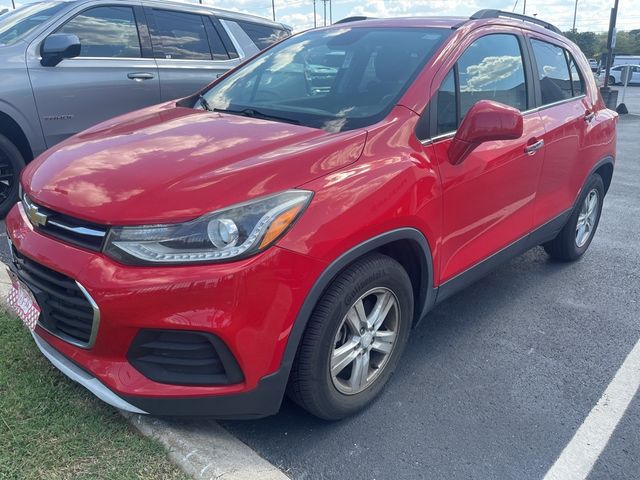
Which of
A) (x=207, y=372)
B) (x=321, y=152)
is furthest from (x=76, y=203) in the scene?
(x=321, y=152)

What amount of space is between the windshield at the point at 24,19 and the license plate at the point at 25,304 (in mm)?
3045

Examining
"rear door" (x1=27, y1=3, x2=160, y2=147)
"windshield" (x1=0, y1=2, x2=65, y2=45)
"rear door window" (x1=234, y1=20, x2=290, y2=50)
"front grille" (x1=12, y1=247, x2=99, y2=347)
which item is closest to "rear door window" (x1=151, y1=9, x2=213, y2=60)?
"rear door" (x1=27, y1=3, x2=160, y2=147)

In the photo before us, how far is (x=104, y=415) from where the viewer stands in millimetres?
2426

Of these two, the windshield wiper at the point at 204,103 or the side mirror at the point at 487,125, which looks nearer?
the side mirror at the point at 487,125

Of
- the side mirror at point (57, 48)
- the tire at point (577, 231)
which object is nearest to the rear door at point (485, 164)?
the tire at point (577, 231)

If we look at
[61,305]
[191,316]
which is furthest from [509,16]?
[61,305]

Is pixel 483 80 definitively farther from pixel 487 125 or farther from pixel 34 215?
pixel 34 215

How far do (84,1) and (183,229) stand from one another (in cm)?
407

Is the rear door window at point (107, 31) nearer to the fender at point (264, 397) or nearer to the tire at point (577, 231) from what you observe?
the fender at point (264, 397)

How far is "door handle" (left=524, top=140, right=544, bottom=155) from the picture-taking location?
137 inches

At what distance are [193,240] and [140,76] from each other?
3966 millimetres

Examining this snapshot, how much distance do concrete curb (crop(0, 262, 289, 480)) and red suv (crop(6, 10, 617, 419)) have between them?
18cm

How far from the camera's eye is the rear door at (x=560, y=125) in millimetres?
3824

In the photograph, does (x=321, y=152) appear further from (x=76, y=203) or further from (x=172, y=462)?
(x=172, y=462)
